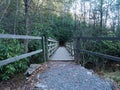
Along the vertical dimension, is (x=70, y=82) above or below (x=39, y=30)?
below

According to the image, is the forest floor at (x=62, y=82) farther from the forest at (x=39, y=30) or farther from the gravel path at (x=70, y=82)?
the forest at (x=39, y=30)

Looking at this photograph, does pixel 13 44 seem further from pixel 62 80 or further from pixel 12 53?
pixel 62 80

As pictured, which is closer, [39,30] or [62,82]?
[62,82]

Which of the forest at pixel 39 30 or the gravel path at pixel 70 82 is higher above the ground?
the forest at pixel 39 30

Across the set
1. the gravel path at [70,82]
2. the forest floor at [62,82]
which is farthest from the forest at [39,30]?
the gravel path at [70,82]

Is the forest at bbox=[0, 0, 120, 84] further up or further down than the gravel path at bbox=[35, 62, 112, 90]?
further up

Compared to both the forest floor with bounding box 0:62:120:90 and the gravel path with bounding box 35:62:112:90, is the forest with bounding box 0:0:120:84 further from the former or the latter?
the gravel path with bounding box 35:62:112:90

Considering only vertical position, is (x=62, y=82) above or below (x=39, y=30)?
below

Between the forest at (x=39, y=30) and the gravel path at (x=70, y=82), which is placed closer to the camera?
the gravel path at (x=70, y=82)

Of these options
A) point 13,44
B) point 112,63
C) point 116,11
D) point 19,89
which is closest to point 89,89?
point 19,89

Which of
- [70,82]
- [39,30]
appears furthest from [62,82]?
[39,30]

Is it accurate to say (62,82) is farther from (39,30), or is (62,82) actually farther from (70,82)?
(39,30)

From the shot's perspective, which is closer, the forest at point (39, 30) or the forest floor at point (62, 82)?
the forest floor at point (62, 82)

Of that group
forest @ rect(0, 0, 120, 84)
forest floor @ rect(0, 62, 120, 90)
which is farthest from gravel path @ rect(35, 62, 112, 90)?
forest @ rect(0, 0, 120, 84)
